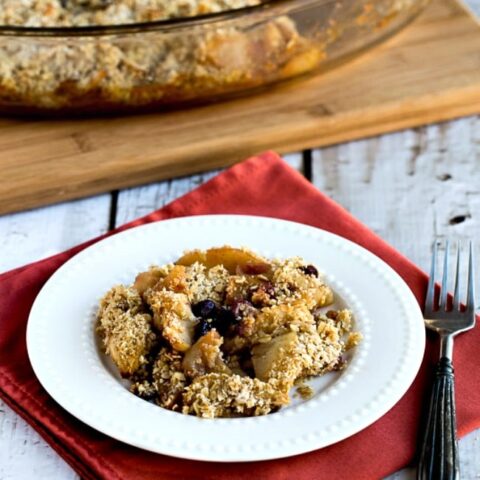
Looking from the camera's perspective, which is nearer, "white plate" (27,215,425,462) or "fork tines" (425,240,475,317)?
"white plate" (27,215,425,462)

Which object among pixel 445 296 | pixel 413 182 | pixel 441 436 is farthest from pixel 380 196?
pixel 441 436

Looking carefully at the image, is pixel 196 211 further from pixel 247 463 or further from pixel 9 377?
pixel 247 463

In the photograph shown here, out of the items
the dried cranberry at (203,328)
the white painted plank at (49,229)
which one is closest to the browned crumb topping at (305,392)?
the dried cranberry at (203,328)

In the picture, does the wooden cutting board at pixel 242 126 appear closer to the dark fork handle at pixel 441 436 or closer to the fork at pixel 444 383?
the fork at pixel 444 383

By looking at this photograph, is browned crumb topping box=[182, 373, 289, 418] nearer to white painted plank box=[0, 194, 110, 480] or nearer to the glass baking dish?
white painted plank box=[0, 194, 110, 480]

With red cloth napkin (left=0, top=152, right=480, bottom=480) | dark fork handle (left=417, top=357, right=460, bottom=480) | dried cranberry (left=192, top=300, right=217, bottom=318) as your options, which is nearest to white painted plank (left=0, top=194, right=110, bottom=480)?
red cloth napkin (left=0, top=152, right=480, bottom=480)

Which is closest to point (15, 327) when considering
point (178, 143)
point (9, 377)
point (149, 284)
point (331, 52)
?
point (9, 377)
